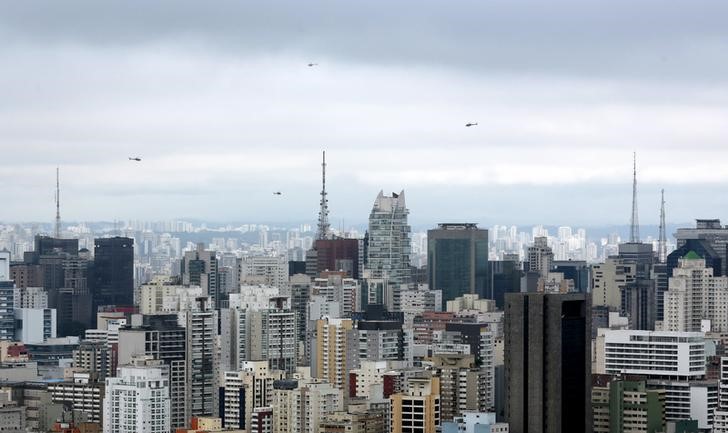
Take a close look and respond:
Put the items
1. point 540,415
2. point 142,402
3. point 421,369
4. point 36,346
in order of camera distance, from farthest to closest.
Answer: point 36,346
point 421,369
point 142,402
point 540,415

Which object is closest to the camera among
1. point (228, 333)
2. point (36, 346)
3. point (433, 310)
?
point (228, 333)

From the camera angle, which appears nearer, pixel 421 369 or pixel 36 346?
pixel 421 369

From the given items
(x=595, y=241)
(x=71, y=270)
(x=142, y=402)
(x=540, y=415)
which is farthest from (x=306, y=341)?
(x=595, y=241)

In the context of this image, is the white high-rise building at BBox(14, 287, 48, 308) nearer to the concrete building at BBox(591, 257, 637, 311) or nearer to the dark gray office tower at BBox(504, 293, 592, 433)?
the concrete building at BBox(591, 257, 637, 311)

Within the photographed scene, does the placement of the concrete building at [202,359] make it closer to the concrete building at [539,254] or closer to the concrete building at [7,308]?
the concrete building at [7,308]

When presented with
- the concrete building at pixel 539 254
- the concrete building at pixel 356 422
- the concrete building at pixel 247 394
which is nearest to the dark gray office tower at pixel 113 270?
the concrete building at pixel 539 254

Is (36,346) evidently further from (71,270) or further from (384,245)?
(384,245)
